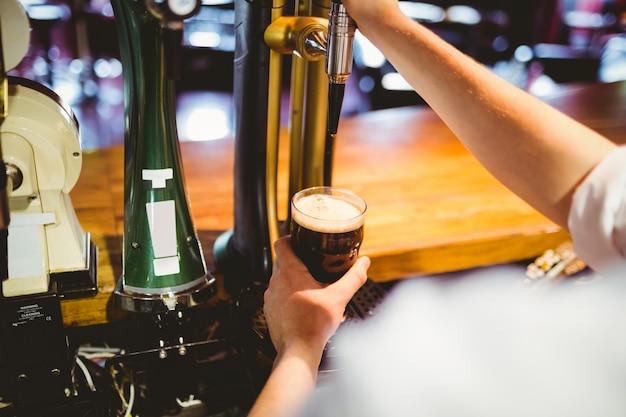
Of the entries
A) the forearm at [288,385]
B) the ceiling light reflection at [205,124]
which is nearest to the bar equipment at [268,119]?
the forearm at [288,385]

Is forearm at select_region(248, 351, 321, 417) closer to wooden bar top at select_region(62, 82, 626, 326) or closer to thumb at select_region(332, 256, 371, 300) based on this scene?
thumb at select_region(332, 256, 371, 300)

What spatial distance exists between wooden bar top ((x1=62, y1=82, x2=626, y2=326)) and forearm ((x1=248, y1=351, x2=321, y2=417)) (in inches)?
18.7

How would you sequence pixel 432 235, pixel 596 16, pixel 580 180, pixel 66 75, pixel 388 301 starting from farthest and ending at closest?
pixel 596 16, pixel 66 75, pixel 432 235, pixel 388 301, pixel 580 180

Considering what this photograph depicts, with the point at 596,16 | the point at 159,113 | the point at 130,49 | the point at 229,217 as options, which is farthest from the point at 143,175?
the point at 596,16

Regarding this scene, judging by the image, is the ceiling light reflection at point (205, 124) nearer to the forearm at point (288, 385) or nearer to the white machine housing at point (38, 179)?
the white machine housing at point (38, 179)

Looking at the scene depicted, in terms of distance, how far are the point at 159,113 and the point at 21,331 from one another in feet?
1.49

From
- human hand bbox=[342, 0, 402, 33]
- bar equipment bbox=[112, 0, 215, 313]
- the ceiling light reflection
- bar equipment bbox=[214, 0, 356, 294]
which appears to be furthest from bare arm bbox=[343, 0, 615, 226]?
the ceiling light reflection

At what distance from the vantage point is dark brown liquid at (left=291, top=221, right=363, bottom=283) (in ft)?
2.96

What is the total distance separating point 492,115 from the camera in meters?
0.88

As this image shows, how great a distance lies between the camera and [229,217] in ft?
4.87

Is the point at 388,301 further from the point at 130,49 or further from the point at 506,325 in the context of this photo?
the point at 130,49

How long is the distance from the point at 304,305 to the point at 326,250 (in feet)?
0.34

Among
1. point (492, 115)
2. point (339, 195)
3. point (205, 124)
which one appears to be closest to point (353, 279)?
point (339, 195)

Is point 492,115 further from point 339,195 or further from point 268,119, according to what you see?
point 268,119
